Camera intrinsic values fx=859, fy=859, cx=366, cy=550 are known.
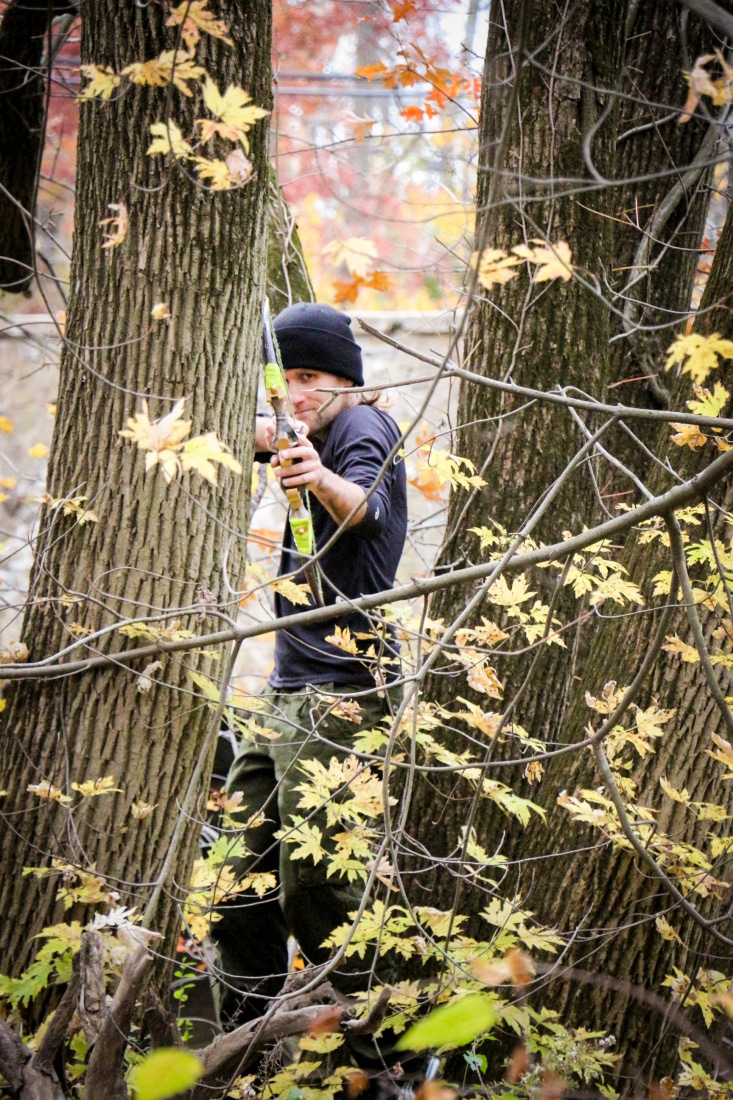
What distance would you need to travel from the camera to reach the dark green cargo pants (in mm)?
2844

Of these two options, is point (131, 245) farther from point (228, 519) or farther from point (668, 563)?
point (668, 563)

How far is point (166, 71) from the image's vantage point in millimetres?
2504

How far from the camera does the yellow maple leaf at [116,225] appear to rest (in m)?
2.58

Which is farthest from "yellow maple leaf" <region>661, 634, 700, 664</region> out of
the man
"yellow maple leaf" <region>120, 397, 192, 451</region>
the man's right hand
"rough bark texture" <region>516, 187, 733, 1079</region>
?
"yellow maple leaf" <region>120, 397, 192, 451</region>

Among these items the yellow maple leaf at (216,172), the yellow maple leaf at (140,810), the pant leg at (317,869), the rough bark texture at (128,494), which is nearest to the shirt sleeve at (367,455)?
the rough bark texture at (128,494)

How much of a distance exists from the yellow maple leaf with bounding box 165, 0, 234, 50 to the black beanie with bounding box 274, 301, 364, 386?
2.83ft

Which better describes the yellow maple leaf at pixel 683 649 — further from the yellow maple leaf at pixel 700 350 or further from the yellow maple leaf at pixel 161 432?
the yellow maple leaf at pixel 161 432

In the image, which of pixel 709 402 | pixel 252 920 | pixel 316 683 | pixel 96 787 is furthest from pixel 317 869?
pixel 709 402

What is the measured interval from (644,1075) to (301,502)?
6.95 feet

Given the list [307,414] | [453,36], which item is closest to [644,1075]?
[307,414]

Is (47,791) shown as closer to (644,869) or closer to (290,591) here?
(290,591)

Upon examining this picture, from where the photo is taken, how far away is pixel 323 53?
10.9m

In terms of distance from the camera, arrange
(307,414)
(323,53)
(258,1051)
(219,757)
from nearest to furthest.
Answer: (258,1051) < (307,414) < (219,757) < (323,53)

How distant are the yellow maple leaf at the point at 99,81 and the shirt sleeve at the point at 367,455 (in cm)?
121
